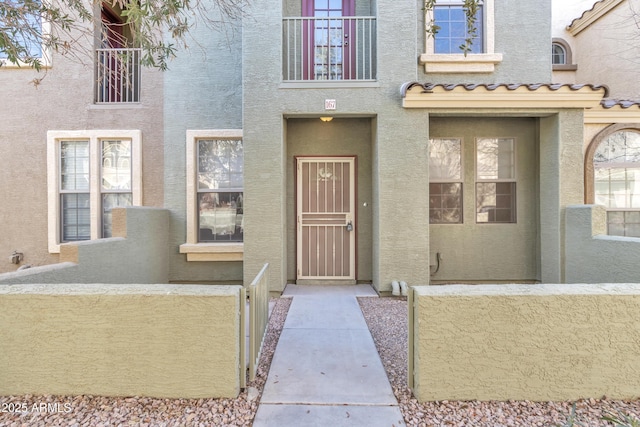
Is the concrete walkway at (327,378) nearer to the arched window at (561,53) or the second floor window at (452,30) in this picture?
the second floor window at (452,30)

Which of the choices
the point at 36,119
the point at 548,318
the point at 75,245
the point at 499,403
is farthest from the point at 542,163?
the point at 36,119

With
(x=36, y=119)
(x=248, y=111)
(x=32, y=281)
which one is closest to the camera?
(x=32, y=281)

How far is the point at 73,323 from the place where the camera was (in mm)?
2734

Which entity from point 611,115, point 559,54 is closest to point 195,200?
point 611,115

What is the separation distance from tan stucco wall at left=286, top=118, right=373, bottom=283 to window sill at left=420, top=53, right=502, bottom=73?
1.68m

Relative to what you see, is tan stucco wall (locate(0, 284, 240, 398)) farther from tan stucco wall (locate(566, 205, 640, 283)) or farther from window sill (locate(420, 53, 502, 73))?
window sill (locate(420, 53, 502, 73))

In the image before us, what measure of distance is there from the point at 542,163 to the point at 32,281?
8.12 meters

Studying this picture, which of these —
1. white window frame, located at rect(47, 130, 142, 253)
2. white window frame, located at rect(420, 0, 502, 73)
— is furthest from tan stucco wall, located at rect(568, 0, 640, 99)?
white window frame, located at rect(47, 130, 142, 253)

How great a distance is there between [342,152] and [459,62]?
2967 mm

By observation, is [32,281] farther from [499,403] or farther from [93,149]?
[499,403]

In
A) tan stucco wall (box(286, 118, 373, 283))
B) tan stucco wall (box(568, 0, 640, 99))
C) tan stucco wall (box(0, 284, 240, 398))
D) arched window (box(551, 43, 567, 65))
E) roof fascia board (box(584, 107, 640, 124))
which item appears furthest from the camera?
arched window (box(551, 43, 567, 65))

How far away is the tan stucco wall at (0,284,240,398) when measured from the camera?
272 cm

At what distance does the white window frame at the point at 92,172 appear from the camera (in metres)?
6.84

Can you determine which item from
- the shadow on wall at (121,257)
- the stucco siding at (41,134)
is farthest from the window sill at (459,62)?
the shadow on wall at (121,257)
